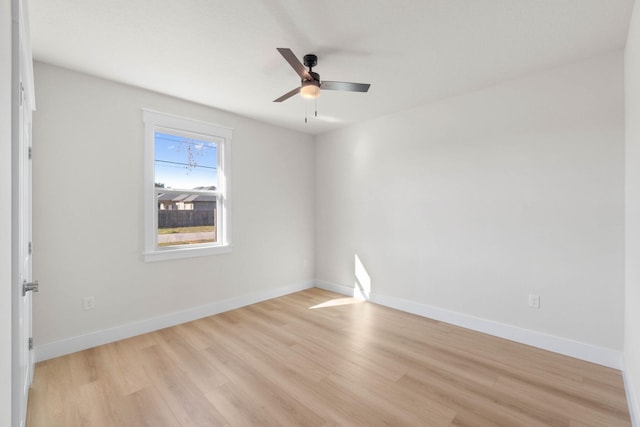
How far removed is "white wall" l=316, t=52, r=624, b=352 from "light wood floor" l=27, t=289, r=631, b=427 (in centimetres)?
47

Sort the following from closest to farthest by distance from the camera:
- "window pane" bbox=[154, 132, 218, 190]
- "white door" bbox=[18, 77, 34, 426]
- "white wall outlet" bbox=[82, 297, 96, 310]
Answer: "white door" bbox=[18, 77, 34, 426], "white wall outlet" bbox=[82, 297, 96, 310], "window pane" bbox=[154, 132, 218, 190]

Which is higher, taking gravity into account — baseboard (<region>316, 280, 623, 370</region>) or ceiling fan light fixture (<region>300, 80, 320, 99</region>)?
ceiling fan light fixture (<region>300, 80, 320, 99</region>)

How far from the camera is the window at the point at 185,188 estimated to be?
3229 mm

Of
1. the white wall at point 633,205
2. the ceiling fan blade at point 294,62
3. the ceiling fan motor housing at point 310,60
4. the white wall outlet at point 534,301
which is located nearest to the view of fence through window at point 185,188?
the ceiling fan motor housing at point 310,60

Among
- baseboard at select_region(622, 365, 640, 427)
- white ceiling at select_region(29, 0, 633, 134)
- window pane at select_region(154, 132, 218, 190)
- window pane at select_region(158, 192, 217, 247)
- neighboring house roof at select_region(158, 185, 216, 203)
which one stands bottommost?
baseboard at select_region(622, 365, 640, 427)

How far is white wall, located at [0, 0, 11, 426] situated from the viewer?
0.88m

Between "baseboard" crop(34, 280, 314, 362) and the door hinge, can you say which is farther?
"baseboard" crop(34, 280, 314, 362)

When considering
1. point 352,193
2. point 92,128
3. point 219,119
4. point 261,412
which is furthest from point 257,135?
point 261,412

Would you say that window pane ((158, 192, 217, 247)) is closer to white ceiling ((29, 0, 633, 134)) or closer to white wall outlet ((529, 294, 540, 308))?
white ceiling ((29, 0, 633, 134))

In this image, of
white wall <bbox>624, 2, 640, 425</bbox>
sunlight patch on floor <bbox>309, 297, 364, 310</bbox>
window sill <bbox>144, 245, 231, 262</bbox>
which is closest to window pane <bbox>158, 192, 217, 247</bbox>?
window sill <bbox>144, 245, 231, 262</bbox>

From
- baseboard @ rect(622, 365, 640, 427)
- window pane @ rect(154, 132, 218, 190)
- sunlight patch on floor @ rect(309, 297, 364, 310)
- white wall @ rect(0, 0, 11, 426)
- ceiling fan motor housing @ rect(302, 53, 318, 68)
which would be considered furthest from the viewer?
sunlight patch on floor @ rect(309, 297, 364, 310)

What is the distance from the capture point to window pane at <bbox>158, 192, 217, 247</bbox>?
11.1ft

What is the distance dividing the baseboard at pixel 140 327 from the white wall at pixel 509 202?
5.82 feet

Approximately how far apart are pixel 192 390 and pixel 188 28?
2649 millimetres
